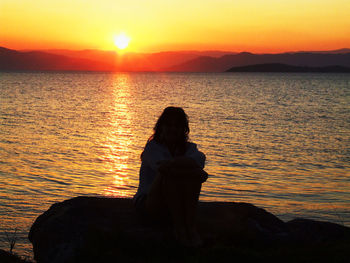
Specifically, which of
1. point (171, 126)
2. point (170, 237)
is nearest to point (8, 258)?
point (170, 237)

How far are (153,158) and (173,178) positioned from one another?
64cm

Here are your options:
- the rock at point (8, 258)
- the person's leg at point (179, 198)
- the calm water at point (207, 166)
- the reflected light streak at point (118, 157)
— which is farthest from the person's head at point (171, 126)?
the reflected light streak at point (118, 157)

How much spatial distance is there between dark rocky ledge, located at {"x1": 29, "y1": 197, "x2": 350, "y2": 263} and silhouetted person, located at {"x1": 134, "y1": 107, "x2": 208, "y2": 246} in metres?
0.30

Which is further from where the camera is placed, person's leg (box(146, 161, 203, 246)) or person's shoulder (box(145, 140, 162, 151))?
Result: person's shoulder (box(145, 140, 162, 151))

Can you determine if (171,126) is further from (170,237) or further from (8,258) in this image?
(8,258)

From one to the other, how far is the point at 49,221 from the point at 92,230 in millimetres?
910

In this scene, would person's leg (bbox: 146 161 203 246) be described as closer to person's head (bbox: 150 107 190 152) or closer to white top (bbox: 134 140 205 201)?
white top (bbox: 134 140 205 201)

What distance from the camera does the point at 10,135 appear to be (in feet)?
81.8

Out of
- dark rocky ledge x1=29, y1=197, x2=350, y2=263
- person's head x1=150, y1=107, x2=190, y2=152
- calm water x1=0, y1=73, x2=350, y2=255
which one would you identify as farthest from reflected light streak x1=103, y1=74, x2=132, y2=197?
person's head x1=150, y1=107, x2=190, y2=152

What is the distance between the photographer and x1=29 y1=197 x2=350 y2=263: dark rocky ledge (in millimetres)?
5812

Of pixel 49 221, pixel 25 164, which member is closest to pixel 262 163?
pixel 25 164

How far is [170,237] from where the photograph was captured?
609 cm

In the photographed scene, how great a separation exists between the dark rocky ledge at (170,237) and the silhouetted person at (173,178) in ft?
0.98

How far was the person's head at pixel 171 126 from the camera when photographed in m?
6.10
